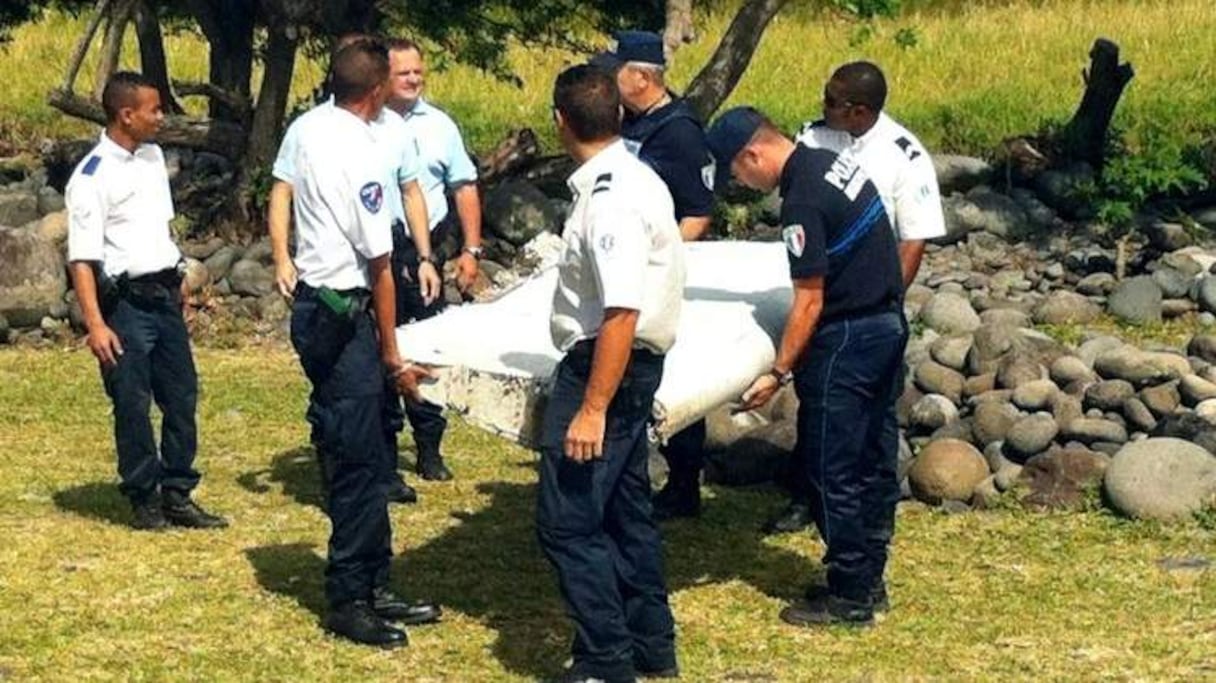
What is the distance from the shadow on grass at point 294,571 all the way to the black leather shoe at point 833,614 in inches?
60.6

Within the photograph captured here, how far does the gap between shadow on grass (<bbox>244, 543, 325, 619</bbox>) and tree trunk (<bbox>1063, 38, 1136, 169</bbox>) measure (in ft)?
28.6

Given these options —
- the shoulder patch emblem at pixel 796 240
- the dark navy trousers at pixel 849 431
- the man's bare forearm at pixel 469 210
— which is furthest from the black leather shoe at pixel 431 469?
the shoulder patch emblem at pixel 796 240

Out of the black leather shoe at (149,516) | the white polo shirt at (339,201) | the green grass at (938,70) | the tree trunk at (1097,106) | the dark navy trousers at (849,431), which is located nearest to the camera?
the white polo shirt at (339,201)

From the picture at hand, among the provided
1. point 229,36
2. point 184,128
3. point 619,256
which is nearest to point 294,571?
point 619,256

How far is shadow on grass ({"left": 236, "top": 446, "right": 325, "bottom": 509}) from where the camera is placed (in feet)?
29.3

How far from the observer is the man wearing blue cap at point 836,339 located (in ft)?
22.1

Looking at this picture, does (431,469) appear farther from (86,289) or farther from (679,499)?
(86,289)

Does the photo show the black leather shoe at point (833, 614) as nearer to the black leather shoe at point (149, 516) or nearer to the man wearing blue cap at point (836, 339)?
the man wearing blue cap at point (836, 339)

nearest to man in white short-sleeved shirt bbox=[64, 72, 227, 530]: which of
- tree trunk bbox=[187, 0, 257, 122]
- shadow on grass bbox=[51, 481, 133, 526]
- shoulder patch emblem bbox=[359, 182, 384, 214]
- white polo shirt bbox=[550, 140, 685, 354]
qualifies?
shadow on grass bbox=[51, 481, 133, 526]

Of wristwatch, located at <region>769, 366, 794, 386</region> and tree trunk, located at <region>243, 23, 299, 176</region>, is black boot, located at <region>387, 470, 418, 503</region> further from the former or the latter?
tree trunk, located at <region>243, 23, 299, 176</region>

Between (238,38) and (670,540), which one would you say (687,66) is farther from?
(670,540)

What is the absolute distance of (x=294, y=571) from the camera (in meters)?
7.70

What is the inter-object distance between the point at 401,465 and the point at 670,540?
1.63 meters

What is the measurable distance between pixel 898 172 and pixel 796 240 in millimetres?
797
